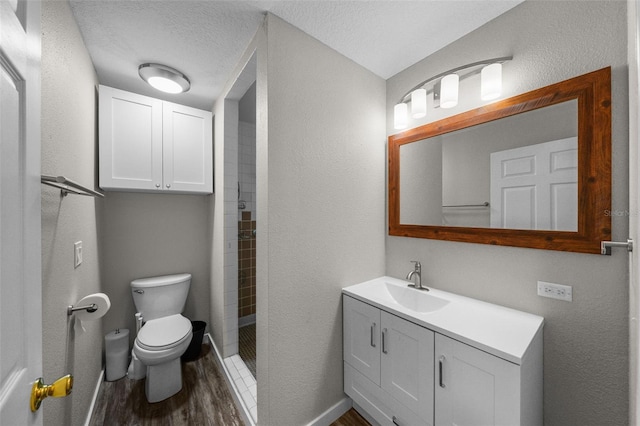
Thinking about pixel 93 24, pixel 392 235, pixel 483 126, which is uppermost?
pixel 93 24

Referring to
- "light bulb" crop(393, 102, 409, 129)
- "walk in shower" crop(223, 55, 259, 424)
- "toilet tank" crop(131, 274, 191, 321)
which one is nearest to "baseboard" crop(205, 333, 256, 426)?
"walk in shower" crop(223, 55, 259, 424)

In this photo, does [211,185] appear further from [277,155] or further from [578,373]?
[578,373]

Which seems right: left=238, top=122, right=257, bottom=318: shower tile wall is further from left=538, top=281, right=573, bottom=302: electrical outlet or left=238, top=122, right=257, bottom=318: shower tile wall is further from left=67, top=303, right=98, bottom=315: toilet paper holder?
left=538, top=281, right=573, bottom=302: electrical outlet

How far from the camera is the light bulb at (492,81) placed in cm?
131

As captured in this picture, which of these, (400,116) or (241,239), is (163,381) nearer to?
(241,239)

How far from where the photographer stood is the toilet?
67.7 inches

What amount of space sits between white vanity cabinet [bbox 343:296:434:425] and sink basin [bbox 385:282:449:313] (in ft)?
1.11

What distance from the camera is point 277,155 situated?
138 centimetres

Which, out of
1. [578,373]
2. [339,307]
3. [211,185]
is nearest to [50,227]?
[211,185]

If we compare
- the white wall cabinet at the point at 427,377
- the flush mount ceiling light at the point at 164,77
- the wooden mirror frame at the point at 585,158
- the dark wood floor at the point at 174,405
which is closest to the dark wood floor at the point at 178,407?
the dark wood floor at the point at 174,405

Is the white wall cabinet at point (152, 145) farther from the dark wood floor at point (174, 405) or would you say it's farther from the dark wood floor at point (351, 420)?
the dark wood floor at point (351, 420)

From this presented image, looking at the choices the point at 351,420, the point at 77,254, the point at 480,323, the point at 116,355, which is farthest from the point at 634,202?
the point at 116,355

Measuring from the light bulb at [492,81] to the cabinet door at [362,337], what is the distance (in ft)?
4.43

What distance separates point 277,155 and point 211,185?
1.25m
